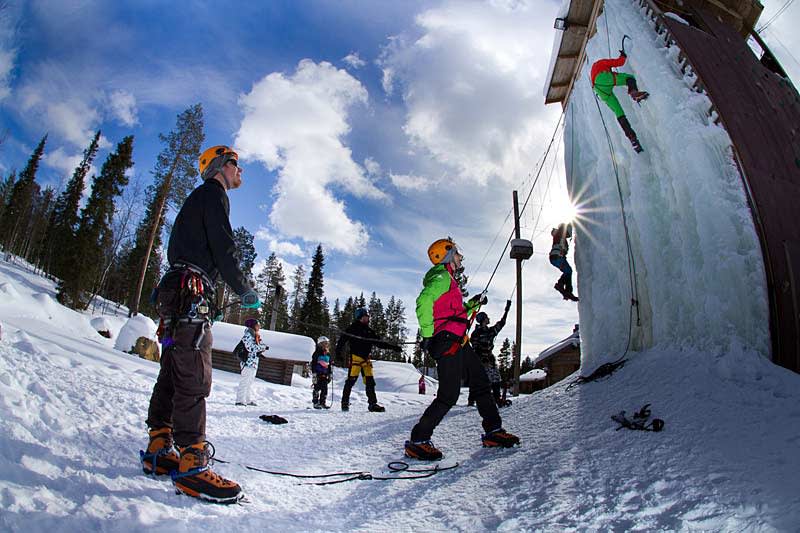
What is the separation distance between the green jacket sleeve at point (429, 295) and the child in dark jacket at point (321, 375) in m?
5.12

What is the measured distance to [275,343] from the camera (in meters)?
21.0

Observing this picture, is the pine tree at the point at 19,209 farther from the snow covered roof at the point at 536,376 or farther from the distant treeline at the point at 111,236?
the snow covered roof at the point at 536,376

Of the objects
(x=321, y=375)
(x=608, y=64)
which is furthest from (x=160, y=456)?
(x=608, y=64)

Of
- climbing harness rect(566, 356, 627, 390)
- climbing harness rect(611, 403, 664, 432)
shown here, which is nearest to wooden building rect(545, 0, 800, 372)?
climbing harness rect(611, 403, 664, 432)

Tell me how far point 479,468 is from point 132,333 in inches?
608

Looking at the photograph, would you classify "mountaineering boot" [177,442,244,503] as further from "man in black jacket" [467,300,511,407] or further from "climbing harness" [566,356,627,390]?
"man in black jacket" [467,300,511,407]

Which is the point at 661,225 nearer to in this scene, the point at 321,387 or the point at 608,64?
the point at 608,64

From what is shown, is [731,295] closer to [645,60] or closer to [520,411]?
[520,411]

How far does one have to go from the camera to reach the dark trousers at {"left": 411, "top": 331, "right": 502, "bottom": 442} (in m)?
3.64

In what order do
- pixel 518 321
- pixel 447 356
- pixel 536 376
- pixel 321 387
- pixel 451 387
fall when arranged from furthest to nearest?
pixel 536 376, pixel 518 321, pixel 321 387, pixel 447 356, pixel 451 387

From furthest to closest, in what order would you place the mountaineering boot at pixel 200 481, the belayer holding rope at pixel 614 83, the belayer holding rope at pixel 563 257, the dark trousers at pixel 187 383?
1. the belayer holding rope at pixel 563 257
2. the belayer holding rope at pixel 614 83
3. the dark trousers at pixel 187 383
4. the mountaineering boot at pixel 200 481

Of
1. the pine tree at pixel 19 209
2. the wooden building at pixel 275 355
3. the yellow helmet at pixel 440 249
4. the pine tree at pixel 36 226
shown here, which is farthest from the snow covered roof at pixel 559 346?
the pine tree at pixel 36 226

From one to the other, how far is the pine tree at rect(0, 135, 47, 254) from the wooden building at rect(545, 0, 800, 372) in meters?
56.8

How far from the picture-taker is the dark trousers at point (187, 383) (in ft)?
7.28
